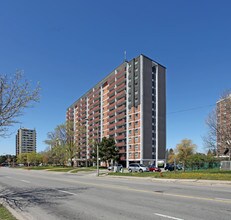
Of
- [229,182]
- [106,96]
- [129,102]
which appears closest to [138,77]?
[129,102]

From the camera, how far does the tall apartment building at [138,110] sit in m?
93.8

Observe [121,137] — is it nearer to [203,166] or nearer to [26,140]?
[203,166]

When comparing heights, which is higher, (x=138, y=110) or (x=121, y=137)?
(x=138, y=110)

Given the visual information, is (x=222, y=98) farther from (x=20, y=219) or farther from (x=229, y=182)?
(x=20, y=219)

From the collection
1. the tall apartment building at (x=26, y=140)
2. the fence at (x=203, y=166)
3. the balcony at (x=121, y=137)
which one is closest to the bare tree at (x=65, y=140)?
the balcony at (x=121, y=137)

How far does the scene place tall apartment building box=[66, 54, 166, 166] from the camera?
93.8 meters

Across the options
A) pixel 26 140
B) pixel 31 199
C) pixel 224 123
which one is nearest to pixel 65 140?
pixel 224 123

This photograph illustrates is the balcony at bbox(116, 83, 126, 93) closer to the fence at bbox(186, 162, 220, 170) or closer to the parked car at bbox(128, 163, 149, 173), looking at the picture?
the fence at bbox(186, 162, 220, 170)

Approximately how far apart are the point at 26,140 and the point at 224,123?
533 ft

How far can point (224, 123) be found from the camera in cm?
4456

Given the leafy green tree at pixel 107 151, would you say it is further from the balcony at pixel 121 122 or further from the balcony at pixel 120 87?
the balcony at pixel 120 87

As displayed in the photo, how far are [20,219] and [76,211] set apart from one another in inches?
94.4

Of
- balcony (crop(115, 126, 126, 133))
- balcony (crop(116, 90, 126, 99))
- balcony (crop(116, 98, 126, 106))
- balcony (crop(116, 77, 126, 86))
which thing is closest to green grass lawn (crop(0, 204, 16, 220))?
balcony (crop(115, 126, 126, 133))

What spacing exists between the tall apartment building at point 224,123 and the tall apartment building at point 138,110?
4782 cm
